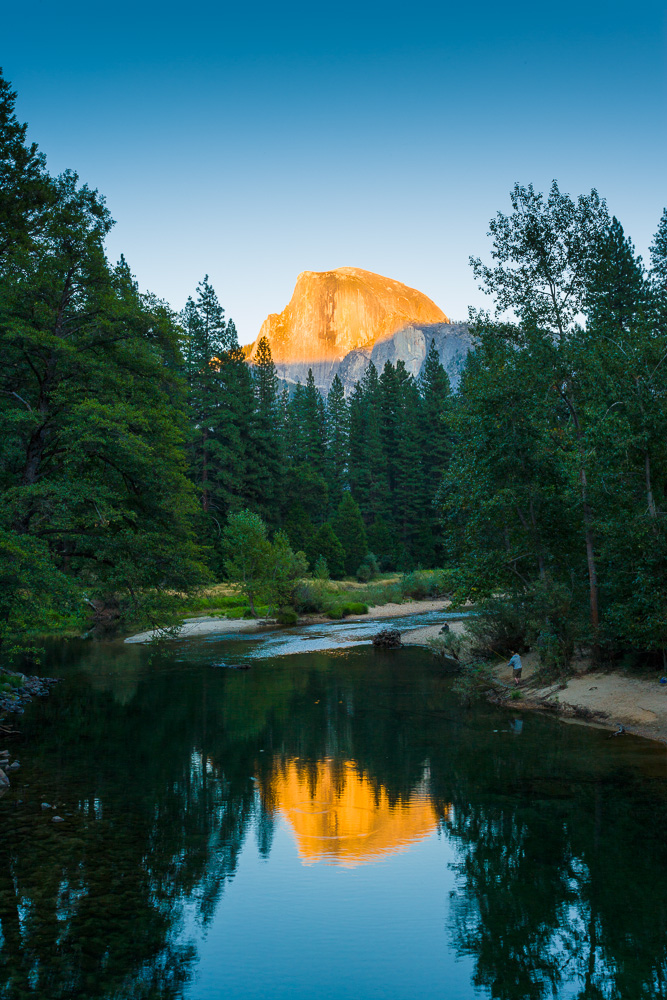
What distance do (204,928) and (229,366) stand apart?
57924 mm

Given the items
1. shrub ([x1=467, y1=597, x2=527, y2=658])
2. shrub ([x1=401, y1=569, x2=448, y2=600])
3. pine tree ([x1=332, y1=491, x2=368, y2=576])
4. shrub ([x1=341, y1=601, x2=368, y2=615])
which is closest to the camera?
shrub ([x1=467, y1=597, x2=527, y2=658])

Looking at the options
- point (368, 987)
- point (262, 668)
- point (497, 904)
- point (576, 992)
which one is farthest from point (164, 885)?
point (262, 668)

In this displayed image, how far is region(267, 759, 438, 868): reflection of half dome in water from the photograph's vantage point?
37.0 feet

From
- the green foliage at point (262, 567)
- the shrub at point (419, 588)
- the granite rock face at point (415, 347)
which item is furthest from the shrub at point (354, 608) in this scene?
the granite rock face at point (415, 347)

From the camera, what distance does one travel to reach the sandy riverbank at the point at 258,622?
125ft

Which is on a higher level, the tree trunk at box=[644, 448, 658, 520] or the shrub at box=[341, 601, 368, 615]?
the tree trunk at box=[644, 448, 658, 520]

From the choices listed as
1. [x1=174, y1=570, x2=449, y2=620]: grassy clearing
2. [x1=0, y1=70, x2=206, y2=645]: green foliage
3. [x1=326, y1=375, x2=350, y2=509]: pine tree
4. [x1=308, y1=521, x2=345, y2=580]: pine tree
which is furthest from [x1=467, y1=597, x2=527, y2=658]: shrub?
[x1=326, y1=375, x2=350, y2=509]: pine tree

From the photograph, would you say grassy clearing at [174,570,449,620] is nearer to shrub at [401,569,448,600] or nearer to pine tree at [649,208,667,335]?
shrub at [401,569,448,600]

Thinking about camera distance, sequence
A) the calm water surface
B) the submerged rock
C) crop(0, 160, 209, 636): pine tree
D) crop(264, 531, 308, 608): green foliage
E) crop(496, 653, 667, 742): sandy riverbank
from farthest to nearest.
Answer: crop(264, 531, 308, 608): green foliage, the submerged rock, crop(0, 160, 209, 636): pine tree, crop(496, 653, 667, 742): sandy riverbank, the calm water surface

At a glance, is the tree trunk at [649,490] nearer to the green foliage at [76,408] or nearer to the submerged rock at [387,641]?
the green foliage at [76,408]

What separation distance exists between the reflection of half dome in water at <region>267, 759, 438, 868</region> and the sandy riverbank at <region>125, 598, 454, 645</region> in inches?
794

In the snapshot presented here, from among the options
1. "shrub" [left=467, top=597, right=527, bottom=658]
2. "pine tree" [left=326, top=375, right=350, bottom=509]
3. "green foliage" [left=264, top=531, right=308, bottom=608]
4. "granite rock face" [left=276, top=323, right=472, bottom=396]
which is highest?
"granite rock face" [left=276, top=323, right=472, bottom=396]

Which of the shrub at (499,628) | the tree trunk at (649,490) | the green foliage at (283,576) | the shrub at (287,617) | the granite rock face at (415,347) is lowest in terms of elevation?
the shrub at (287,617)

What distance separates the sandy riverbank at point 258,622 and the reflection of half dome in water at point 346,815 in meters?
20.2
